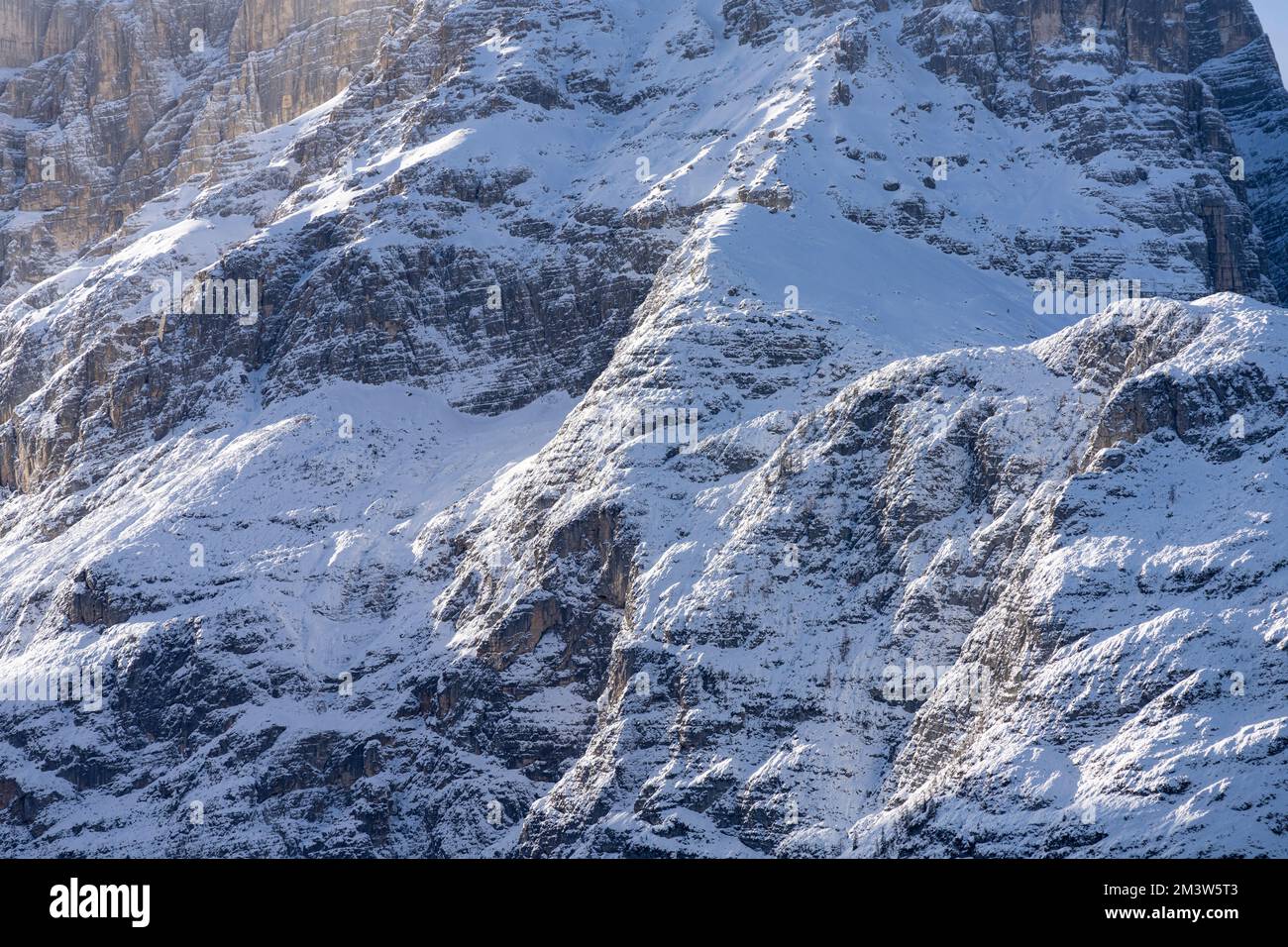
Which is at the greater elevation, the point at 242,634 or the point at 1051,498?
the point at 1051,498

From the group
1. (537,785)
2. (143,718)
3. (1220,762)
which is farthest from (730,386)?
(1220,762)

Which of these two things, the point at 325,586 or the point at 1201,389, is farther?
the point at 325,586
